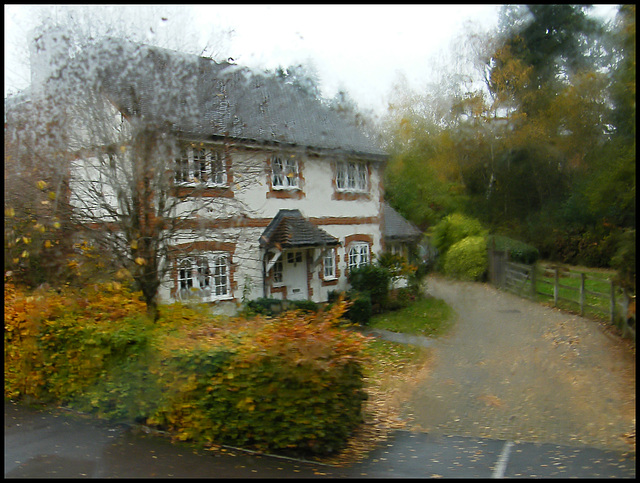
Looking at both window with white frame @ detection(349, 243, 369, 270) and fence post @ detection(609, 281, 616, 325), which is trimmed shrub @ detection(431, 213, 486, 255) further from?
fence post @ detection(609, 281, 616, 325)

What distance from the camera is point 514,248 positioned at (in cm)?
564

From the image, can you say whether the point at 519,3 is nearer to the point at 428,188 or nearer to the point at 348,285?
the point at 428,188

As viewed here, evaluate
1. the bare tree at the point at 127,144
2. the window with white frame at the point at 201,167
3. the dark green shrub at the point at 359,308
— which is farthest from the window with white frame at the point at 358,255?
the window with white frame at the point at 201,167

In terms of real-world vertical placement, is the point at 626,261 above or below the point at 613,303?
above

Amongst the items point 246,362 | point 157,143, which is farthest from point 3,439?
point 157,143

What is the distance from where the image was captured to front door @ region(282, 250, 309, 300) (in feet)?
23.9

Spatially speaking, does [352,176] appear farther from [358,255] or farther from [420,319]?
Answer: [420,319]

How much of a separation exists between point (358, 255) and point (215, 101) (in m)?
2.81

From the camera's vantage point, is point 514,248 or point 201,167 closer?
point 514,248

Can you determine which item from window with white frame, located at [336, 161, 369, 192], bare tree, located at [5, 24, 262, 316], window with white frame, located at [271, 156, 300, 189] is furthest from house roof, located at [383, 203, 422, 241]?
bare tree, located at [5, 24, 262, 316]

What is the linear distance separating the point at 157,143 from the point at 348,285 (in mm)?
3063

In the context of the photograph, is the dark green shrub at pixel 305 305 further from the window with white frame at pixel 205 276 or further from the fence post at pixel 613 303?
the fence post at pixel 613 303

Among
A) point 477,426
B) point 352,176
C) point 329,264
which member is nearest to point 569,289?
point 477,426

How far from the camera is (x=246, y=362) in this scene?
5258 mm
